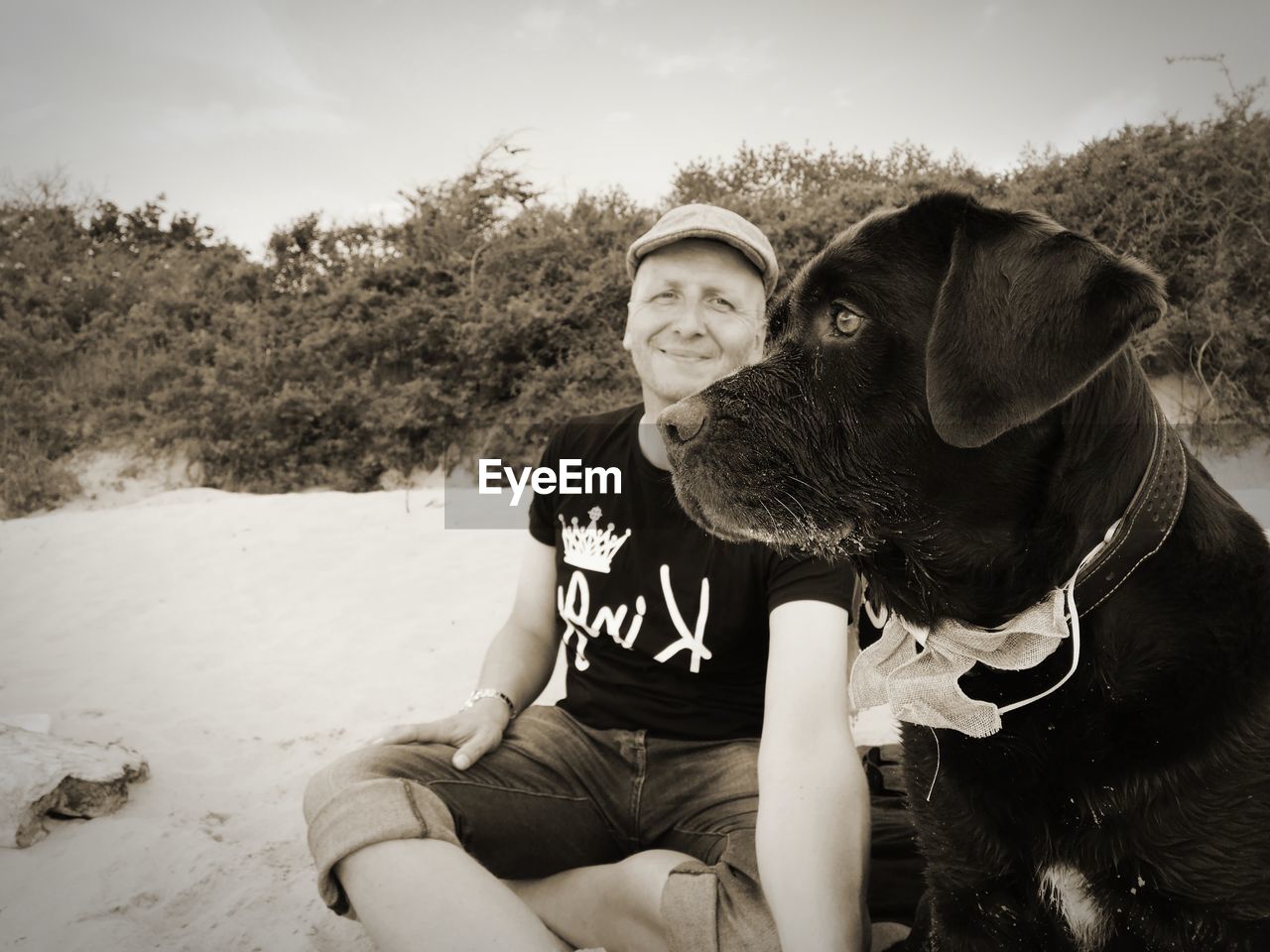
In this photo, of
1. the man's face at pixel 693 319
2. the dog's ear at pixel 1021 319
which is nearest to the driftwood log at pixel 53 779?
the man's face at pixel 693 319

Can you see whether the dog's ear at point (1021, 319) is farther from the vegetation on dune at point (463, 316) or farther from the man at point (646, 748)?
the vegetation on dune at point (463, 316)

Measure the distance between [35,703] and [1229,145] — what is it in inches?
394

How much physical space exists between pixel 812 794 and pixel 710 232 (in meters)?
1.73

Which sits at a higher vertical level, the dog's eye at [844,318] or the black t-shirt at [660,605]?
the dog's eye at [844,318]

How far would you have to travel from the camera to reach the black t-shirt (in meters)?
2.56

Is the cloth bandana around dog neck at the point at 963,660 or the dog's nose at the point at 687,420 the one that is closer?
the cloth bandana around dog neck at the point at 963,660

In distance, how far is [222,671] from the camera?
4980 mm

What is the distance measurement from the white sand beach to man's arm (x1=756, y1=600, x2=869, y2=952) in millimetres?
1385

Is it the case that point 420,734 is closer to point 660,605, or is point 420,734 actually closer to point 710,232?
point 660,605

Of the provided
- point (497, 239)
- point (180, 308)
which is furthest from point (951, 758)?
point (180, 308)

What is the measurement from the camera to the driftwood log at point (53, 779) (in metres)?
3.09

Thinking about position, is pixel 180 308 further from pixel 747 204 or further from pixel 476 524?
pixel 747 204

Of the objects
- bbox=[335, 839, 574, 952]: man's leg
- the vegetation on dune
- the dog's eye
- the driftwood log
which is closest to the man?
bbox=[335, 839, 574, 952]: man's leg

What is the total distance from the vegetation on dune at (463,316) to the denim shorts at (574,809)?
6427 millimetres
